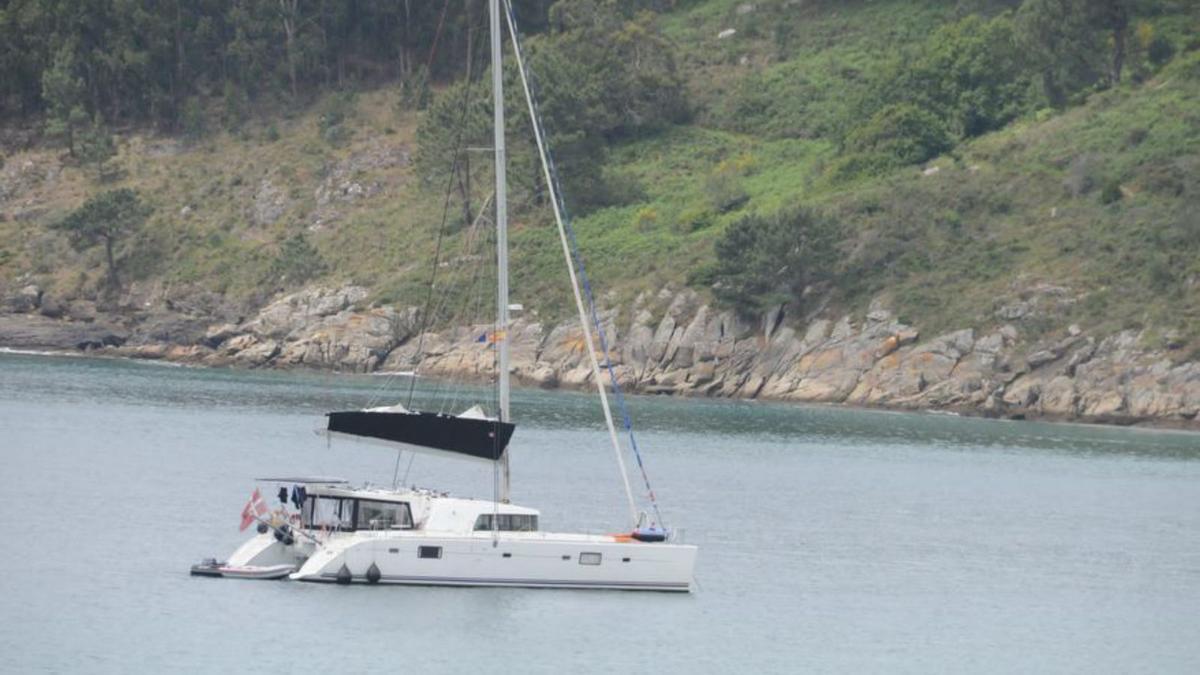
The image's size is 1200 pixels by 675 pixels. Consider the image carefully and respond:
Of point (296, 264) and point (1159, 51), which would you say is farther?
point (296, 264)

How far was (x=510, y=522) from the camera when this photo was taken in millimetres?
49625

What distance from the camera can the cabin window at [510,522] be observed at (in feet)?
162

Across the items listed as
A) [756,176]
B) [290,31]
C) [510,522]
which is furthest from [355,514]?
[290,31]

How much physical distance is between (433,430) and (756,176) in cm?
8616

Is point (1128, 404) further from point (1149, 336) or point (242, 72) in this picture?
point (242, 72)

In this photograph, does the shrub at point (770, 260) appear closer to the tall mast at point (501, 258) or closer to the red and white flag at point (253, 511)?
the tall mast at point (501, 258)

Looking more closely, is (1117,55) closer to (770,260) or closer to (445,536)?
(770,260)

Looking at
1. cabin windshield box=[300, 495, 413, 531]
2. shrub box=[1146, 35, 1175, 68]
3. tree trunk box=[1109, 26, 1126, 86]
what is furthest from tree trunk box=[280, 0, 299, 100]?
cabin windshield box=[300, 495, 413, 531]

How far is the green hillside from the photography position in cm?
11556

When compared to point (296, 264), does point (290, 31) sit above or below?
above

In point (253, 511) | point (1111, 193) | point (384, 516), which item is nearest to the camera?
point (384, 516)

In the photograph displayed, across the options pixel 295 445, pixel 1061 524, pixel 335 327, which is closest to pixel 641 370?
pixel 335 327

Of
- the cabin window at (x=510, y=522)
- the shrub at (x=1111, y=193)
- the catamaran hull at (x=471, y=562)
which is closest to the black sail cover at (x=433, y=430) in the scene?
the cabin window at (x=510, y=522)

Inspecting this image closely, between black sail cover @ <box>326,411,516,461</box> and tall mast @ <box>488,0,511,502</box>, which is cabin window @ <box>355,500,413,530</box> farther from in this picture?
tall mast @ <box>488,0,511,502</box>
